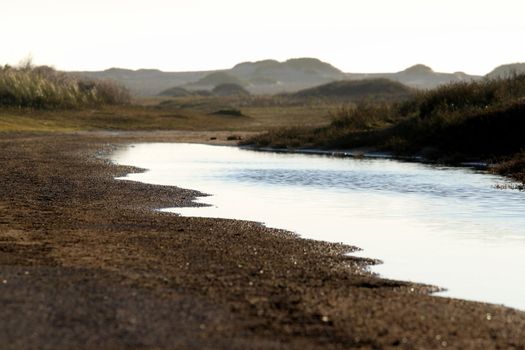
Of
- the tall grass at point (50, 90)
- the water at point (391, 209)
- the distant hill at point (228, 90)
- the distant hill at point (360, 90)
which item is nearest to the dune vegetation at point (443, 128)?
the water at point (391, 209)

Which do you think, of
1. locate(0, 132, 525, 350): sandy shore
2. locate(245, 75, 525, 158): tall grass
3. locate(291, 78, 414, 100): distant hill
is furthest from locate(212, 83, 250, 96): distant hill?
locate(0, 132, 525, 350): sandy shore

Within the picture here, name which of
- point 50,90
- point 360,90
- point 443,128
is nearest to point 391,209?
point 443,128

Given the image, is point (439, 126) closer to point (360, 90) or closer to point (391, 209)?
point (391, 209)

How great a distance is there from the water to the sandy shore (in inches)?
35.2

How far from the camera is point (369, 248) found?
1277 cm

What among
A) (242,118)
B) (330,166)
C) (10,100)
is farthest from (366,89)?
(330,166)

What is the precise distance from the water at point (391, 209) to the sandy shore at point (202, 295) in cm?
89

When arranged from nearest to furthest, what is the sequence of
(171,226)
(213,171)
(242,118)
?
1. (171,226)
2. (213,171)
3. (242,118)

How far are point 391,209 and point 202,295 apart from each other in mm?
8954

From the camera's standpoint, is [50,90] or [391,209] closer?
[391,209]

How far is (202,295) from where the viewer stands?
903 centimetres

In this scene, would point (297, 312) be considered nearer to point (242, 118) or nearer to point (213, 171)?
point (213, 171)

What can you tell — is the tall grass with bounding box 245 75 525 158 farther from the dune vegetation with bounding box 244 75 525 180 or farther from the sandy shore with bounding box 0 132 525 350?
the sandy shore with bounding box 0 132 525 350

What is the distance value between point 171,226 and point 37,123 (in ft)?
118
